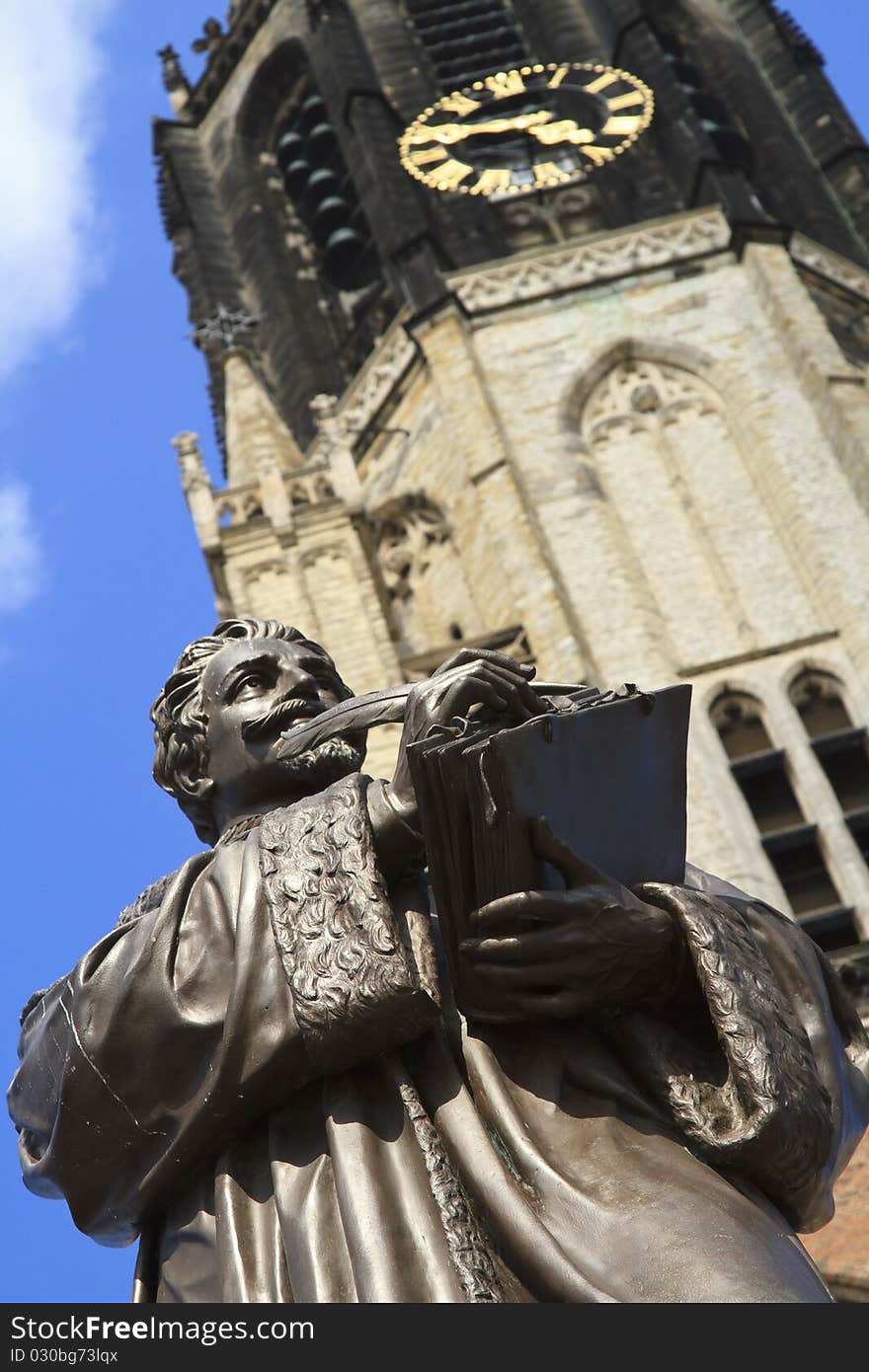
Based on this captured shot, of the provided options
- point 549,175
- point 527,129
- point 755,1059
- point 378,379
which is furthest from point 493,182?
point 755,1059

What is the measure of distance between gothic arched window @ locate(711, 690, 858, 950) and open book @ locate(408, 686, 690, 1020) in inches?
679

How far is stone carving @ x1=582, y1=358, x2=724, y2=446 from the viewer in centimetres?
2656

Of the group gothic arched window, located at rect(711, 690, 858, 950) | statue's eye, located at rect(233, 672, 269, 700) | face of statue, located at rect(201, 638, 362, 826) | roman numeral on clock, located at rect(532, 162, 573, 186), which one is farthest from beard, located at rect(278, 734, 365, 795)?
roman numeral on clock, located at rect(532, 162, 573, 186)

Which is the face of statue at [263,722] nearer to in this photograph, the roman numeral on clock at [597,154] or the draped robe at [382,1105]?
the draped robe at [382,1105]

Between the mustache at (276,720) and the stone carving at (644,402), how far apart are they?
2212 centimetres

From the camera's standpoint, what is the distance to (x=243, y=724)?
449 cm

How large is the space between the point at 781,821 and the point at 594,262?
8.52 meters

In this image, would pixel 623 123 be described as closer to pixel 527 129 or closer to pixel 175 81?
pixel 527 129

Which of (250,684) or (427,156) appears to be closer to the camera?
(250,684)

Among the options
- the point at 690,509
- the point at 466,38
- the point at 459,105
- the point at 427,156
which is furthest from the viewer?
the point at 466,38

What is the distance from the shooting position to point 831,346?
86.8 feet

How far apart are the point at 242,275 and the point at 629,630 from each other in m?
12.0
